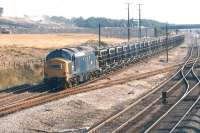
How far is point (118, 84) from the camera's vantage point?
43.2m

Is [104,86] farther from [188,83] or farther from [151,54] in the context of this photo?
[151,54]

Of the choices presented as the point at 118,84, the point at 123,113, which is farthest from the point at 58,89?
the point at 123,113

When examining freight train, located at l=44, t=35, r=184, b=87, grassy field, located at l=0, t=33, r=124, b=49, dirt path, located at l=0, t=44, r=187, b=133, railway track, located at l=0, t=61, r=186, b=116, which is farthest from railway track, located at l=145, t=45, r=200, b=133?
grassy field, located at l=0, t=33, r=124, b=49

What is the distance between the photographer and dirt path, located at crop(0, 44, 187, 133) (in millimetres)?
24938

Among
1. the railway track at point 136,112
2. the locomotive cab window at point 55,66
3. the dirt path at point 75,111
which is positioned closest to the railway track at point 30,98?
the dirt path at point 75,111

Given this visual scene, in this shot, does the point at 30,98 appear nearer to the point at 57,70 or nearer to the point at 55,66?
the point at 57,70

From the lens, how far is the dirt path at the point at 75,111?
2494cm

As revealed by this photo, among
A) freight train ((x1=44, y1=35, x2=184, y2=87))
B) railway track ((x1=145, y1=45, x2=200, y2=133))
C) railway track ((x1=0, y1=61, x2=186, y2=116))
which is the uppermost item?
freight train ((x1=44, y1=35, x2=184, y2=87))

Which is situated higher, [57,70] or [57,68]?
[57,68]

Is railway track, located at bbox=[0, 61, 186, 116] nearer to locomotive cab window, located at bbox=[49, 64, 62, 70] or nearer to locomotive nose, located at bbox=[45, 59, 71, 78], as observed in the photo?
locomotive nose, located at bbox=[45, 59, 71, 78]

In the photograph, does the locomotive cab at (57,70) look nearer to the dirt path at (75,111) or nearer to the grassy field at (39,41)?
the dirt path at (75,111)

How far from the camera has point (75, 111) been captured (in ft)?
97.1

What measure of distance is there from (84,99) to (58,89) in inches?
189

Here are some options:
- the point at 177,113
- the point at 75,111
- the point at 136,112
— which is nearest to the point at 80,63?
the point at 75,111
